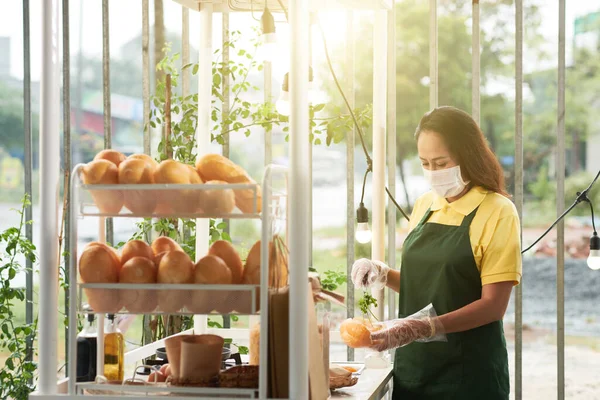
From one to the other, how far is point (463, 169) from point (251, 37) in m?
1.54

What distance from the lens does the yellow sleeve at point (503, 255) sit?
213 cm

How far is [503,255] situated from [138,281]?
3.63ft

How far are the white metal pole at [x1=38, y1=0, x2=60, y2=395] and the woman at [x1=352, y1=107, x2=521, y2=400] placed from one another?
3.18 ft

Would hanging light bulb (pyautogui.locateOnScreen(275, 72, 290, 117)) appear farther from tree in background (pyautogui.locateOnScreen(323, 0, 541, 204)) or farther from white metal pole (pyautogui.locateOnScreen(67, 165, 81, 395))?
tree in background (pyautogui.locateOnScreen(323, 0, 541, 204))

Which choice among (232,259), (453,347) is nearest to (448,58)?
(453,347)

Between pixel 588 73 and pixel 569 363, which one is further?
pixel 588 73

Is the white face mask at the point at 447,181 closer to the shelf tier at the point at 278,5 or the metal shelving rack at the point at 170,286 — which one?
the shelf tier at the point at 278,5

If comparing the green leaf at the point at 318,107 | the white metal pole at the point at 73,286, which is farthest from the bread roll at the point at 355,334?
the green leaf at the point at 318,107

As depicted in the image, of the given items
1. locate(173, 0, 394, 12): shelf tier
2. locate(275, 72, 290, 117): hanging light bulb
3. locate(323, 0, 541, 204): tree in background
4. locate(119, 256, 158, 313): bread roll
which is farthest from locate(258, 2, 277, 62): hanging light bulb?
locate(323, 0, 541, 204): tree in background

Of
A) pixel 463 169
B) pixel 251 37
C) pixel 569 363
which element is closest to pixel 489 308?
pixel 463 169

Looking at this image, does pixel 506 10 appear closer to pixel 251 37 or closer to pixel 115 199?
pixel 251 37

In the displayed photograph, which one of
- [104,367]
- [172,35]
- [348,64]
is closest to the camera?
[104,367]

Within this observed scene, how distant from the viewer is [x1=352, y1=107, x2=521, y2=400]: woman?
2139 mm

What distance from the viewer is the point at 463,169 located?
230 centimetres
